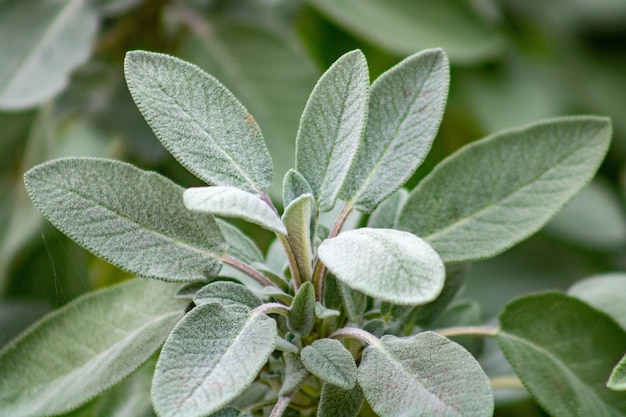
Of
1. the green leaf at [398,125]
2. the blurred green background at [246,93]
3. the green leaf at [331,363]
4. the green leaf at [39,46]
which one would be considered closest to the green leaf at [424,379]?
the green leaf at [331,363]

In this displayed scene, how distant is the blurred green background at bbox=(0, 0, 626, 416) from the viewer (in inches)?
38.8

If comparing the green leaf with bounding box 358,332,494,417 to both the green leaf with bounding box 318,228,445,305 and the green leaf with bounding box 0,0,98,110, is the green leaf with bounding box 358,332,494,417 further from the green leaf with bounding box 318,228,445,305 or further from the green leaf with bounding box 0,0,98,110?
the green leaf with bounding box 0,0,98,110

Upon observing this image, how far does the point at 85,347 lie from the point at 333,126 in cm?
30

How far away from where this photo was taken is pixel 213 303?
0.51 m

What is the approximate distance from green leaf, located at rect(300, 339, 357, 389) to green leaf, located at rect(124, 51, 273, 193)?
13 cm

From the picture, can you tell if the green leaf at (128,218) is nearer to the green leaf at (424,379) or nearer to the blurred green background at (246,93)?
the green leaf at (424,379)

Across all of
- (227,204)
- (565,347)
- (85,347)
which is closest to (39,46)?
(85,347)

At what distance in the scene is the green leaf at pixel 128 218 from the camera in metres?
0.52

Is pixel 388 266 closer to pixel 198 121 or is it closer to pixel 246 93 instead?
pixel 198 121

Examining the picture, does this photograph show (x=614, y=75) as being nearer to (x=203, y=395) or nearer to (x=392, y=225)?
(x=392, y=225)

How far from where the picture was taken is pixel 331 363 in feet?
1.71

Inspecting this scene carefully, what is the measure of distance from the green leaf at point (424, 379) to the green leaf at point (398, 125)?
12cm

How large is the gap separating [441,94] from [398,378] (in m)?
0.23

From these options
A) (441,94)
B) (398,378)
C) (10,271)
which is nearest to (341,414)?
(398,378)
